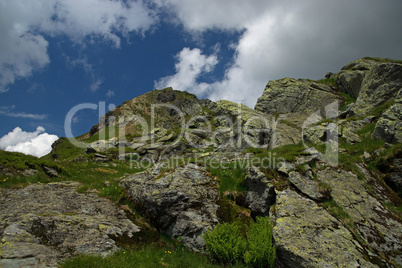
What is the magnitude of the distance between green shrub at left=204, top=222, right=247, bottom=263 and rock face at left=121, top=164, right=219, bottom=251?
1.32 meters

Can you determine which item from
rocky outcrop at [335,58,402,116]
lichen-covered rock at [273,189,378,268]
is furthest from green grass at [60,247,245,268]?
rocky outcrop at [335,58,402,116]

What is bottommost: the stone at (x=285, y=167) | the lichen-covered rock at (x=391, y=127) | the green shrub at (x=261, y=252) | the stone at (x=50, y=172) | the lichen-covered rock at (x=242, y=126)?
the green shrub at (x=261, y=252)

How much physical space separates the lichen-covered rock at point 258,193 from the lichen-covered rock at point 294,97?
3143 centimetres

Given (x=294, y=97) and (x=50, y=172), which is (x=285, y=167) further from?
(x=294, y=97)

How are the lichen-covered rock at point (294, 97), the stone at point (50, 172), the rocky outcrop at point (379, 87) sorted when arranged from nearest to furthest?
1. the stone at point (50, 172)
2. the rocky outcrop at point (379, 87)
3. the lichen-covered rock at point (294, 97)

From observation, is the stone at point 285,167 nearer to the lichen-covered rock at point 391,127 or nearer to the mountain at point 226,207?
the mountain at point 226,207

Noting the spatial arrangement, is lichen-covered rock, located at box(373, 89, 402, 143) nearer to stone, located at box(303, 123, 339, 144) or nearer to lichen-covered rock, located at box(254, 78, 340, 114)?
stone, located at box(303, 123, 339, 144)

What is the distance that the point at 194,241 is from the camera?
10180 mm

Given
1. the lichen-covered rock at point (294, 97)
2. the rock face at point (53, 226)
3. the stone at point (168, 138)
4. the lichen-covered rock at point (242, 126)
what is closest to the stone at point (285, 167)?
the rock face at point (53, 226)

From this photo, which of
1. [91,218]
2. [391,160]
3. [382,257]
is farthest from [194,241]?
[391,160]

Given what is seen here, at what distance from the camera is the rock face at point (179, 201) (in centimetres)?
1073

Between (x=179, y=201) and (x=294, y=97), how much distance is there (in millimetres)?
37767

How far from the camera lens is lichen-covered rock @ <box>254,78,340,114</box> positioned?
38938 mm

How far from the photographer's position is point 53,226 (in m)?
8.47
